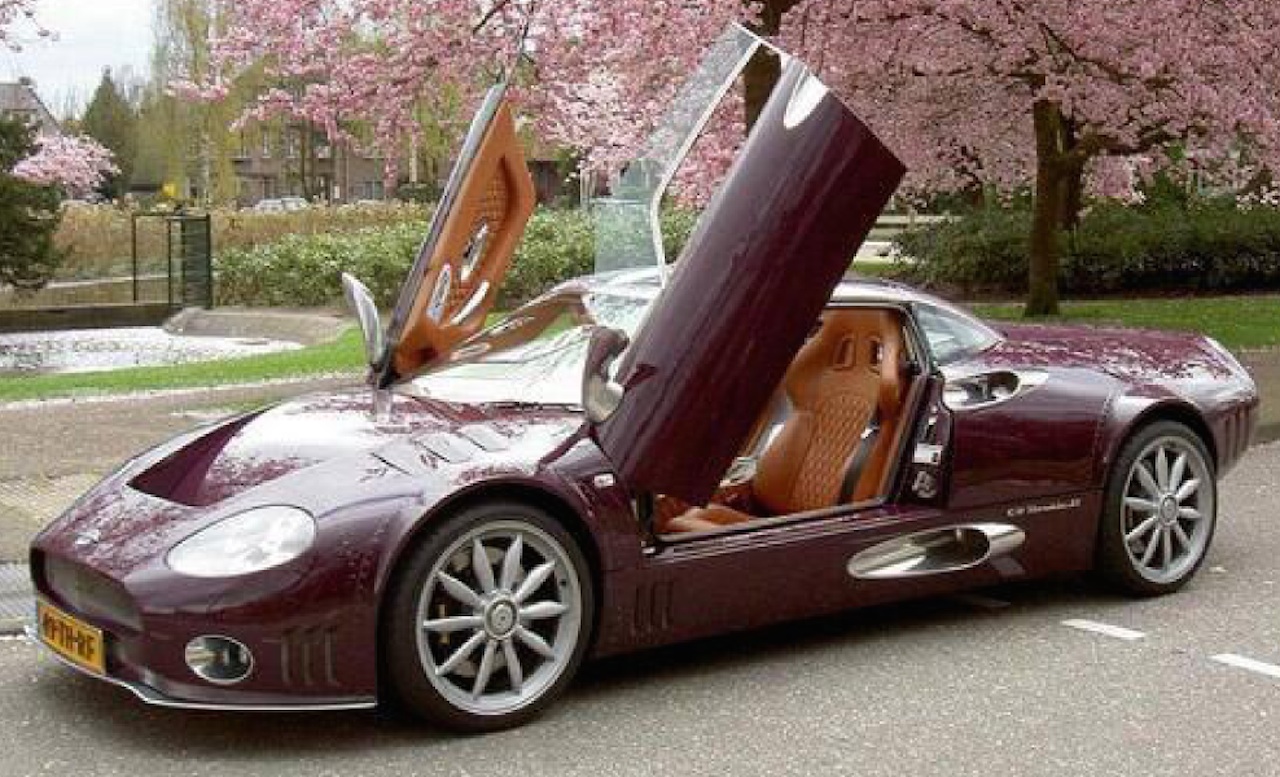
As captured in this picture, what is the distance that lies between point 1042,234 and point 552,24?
701cm

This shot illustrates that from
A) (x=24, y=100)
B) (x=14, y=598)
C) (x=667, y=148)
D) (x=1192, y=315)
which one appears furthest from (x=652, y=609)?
(x=24, y=100)

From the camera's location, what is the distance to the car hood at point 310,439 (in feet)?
15.5

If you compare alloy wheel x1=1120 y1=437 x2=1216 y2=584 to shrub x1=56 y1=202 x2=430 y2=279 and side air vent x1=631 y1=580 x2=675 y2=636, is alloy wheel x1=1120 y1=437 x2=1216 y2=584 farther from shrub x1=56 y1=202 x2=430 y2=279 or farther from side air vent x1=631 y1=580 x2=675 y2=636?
shrub x1=56 y1=202 x2=430 y2=279

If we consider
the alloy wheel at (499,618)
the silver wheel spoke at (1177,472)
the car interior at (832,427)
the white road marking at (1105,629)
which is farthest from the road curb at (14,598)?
the silver wheel spoke at (1177,472)

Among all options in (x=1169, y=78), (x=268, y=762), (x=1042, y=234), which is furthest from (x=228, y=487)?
(x=1042, y=234)

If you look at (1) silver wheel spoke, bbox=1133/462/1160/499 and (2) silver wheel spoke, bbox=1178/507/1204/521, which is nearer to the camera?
(1) silver wheel spoke, bbox=1133/462/1160/499

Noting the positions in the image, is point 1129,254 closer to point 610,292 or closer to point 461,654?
point 610,292

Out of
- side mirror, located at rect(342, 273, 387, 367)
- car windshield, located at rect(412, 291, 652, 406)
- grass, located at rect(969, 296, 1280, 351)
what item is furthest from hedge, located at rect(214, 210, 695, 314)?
car windshield, located at rect(412, 291, 652, 406)

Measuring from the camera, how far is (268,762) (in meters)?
4.42

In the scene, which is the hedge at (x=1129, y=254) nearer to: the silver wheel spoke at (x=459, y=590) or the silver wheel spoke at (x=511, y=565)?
the silver wheel spoke at (x=511, y=565)

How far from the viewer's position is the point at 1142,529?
6109 mm

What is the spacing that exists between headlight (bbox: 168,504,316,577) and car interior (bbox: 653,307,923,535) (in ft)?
5.00

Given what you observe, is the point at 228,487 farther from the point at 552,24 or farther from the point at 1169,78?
the point at 1169,78

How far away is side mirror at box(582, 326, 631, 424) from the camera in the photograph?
4875 millimetres
